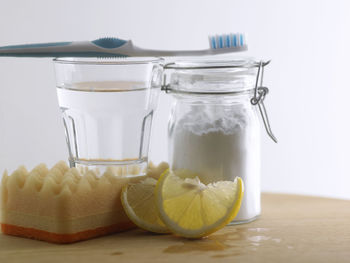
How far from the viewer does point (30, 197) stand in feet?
2.37

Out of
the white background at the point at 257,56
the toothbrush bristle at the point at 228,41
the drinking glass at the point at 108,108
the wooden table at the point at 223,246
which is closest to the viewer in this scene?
the wooden table at the point at 223,246

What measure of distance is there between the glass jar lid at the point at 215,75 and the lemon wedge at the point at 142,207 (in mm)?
165

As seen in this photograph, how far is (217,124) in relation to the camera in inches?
30.5

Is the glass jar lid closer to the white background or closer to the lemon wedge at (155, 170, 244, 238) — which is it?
the lemon wedge at (155, 170, 244, 238)

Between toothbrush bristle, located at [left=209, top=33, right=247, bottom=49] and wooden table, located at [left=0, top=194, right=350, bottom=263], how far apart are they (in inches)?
11.2

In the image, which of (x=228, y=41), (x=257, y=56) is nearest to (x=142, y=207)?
(x=228, y=41)

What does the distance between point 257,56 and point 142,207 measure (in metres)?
1.03

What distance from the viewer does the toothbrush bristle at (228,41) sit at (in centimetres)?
86

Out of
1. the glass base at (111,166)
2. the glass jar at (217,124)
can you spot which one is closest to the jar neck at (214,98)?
the glass jar at (217,124)

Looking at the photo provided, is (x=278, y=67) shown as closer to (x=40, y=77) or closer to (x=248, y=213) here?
(x=40, y=77)

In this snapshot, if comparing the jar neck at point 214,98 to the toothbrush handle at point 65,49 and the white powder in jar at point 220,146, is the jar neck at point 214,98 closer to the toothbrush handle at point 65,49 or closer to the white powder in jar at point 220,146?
the white powder in jar at point 220,146

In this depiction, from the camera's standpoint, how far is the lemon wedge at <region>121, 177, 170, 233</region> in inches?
29.3

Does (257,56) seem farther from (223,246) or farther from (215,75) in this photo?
(223,246)

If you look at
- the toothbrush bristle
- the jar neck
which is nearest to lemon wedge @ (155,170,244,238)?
the jar neck
